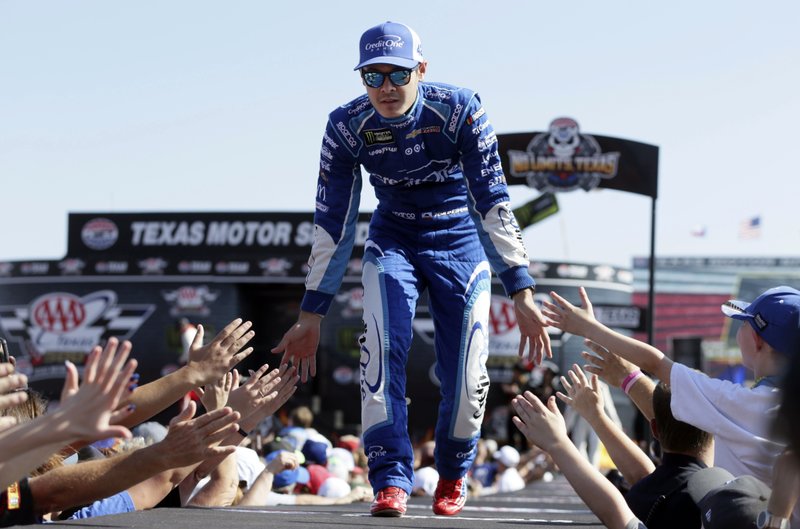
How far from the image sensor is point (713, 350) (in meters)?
48.2

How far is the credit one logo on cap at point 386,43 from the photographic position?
4.66 m

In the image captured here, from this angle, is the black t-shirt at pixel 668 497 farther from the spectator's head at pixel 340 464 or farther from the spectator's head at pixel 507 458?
the spectator's head at pixel 507 458

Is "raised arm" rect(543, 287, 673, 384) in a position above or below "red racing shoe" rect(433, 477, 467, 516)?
above

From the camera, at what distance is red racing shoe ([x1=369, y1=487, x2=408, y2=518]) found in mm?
4570

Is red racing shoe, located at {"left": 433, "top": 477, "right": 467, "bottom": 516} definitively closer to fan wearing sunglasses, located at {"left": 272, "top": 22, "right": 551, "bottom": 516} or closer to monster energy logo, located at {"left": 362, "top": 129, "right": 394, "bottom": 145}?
fan wearing sunglasses, located at {"left": 272, "top": 22, "right": 551, "bottom": 516}

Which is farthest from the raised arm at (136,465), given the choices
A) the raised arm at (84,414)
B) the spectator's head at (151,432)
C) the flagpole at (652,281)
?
the flagpole at (652,281)

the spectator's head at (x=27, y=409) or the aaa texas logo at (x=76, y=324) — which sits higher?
the spectator's head at (x=27, y=409)

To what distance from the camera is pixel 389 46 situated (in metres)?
4.65

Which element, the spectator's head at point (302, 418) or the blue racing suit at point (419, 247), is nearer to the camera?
the blue racing suit at point (419, 247)

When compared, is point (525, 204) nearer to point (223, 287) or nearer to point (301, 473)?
point (223, 287)

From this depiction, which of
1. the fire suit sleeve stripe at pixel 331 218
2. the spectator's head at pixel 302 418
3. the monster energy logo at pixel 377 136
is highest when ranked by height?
the monster energy logo at pixel 377 136

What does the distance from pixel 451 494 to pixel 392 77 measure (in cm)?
186

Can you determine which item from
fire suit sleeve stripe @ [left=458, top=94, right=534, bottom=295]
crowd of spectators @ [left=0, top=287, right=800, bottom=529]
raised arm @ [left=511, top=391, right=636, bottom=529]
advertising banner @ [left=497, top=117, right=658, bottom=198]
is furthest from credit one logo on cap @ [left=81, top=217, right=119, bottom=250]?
raised arm @ [left=511, top=391, right=636, bottom=529]

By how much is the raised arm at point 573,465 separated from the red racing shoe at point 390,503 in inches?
46.8
